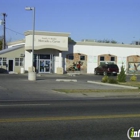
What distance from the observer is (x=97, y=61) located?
185ft

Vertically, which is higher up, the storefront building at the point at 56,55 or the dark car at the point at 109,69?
the storefront building at the point at 56,55

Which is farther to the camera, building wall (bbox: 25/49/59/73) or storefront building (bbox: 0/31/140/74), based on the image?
building wall (bbox: 25/49/59/73)

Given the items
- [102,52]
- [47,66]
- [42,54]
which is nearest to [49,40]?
[42,54]

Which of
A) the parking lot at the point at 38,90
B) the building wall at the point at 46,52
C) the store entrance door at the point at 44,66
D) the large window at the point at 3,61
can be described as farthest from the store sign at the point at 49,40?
the parking lot at the point at 38,90

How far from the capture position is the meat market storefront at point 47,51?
49438 mm

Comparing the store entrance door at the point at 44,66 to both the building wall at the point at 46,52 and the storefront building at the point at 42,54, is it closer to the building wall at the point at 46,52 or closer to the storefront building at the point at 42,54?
the storefront building at the point at 42,54

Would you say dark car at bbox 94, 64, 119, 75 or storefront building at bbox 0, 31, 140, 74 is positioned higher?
storefront building at bbox 0, 31, 140, 74

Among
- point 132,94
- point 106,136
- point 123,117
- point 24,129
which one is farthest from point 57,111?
point 132,94

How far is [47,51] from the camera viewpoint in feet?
170

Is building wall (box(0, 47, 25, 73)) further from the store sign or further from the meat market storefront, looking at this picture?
the store sign

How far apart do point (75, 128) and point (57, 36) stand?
42.4 m

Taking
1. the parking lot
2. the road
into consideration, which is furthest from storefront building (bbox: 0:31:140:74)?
the road

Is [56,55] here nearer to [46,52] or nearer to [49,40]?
[46,52]

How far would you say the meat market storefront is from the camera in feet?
162
